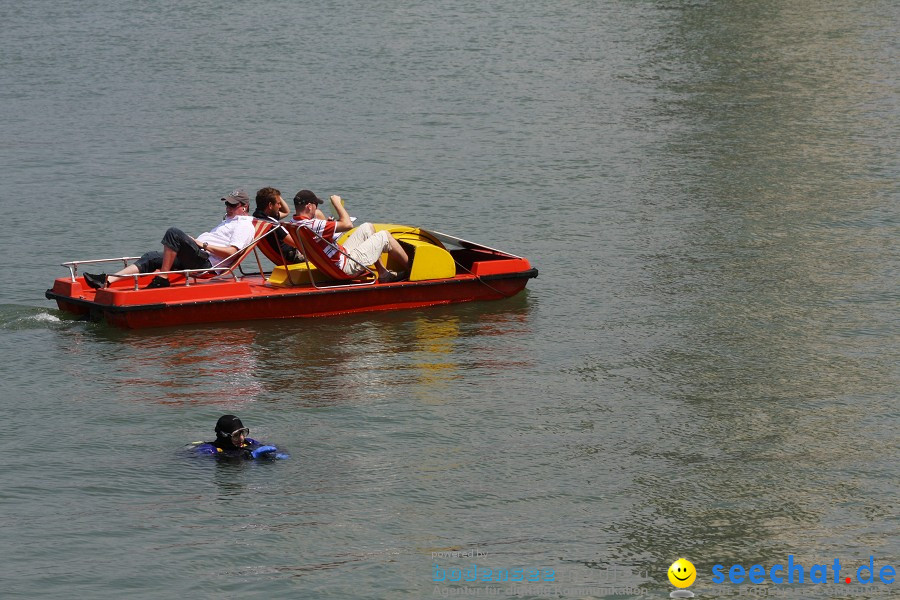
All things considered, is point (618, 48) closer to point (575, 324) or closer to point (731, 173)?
point (731, 173)

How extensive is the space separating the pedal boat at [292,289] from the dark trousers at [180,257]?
12 centimetres

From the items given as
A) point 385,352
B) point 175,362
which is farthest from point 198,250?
point 385,352

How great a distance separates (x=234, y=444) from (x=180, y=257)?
16.5ft

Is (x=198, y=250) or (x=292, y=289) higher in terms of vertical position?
(x=198, y=250)

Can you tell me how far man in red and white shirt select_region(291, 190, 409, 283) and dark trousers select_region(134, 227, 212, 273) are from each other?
120 centimetres

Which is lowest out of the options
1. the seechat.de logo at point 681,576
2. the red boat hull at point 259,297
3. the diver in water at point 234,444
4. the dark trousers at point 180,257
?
the seechat.de logo at point 681,576

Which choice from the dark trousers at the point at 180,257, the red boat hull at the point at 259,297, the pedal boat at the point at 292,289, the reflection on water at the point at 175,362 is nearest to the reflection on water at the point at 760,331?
the red boat hull at the point at 259,297

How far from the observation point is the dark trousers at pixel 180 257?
16078mm

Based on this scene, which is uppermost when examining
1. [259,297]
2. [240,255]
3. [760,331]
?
[240,255]

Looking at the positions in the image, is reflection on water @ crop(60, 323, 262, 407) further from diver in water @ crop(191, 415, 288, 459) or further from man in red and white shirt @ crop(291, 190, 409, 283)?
diver in water @ crop(191, 415, 288, 459)

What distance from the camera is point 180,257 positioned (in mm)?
16281

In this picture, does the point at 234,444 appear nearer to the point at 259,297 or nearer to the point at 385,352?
the point at 385,352

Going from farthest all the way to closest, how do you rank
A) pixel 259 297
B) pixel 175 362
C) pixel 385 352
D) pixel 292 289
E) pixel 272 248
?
pixel 272 248 → pixel 292 289 → pixel 259 297 → pixel 385 352 → pixel 175 362

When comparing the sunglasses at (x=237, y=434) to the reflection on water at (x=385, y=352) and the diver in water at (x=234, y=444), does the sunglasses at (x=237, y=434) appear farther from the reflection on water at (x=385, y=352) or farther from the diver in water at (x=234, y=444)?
the reflection on water at (x=385, y=352)
